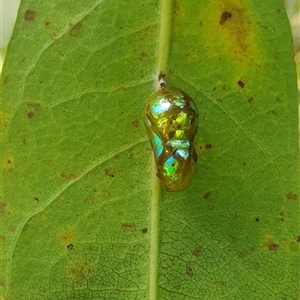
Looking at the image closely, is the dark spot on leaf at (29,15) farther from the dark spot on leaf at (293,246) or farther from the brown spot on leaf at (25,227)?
the dark spot on leaf at (293,246)

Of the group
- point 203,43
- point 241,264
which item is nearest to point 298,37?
point 203,43

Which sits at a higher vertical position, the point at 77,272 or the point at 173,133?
the point at 173,133

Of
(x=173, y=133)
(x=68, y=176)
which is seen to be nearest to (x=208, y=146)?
(x=173, y=133)

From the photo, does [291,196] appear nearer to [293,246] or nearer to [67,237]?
[293,246]

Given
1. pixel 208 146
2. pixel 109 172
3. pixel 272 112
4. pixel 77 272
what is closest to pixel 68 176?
pixel 109 172

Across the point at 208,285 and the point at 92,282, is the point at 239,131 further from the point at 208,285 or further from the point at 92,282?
the point at 92,282

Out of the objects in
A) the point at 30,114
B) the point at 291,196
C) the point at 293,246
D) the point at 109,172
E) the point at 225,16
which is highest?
the point at 225,16
